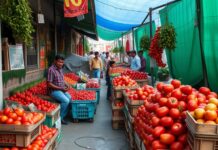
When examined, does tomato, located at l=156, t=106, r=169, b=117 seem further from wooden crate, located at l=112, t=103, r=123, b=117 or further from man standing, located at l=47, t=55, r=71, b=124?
man standing, located at l=47, t=55, r=71, b=124

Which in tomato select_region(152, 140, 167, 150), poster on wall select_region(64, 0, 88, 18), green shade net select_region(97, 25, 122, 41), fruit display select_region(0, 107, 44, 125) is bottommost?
tomato select_region(152, 140, 167, 150)

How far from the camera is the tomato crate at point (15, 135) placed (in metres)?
4.19

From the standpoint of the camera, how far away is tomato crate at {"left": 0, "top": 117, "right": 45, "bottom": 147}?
4.19 m

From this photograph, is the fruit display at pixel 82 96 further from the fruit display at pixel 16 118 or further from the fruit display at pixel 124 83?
the fruit display at pixel 16 118

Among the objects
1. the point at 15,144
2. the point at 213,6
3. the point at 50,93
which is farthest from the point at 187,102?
the point at 50,93

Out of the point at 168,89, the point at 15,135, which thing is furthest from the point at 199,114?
the point at 15,135

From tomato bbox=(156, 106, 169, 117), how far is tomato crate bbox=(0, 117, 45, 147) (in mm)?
1779

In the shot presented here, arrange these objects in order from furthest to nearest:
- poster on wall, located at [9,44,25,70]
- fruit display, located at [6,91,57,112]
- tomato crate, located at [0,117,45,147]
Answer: poster on wall, located at [9,44,25,70] → fruit display, located at [6,91,57,112] → tomato crate, located at [0,117,45,147]

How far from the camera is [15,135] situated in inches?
167

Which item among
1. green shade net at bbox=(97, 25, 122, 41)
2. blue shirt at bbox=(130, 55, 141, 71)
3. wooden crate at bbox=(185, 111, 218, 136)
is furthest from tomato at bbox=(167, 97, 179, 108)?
green shade net at bbox=(97, 25, 122, 41)

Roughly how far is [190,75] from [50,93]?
3.85m

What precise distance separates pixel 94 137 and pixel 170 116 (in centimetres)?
352

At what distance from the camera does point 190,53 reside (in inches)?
324

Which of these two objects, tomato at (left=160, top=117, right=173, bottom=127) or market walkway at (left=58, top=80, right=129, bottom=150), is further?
market walkway at (left=58, top=80, right=129, bottom=150)
